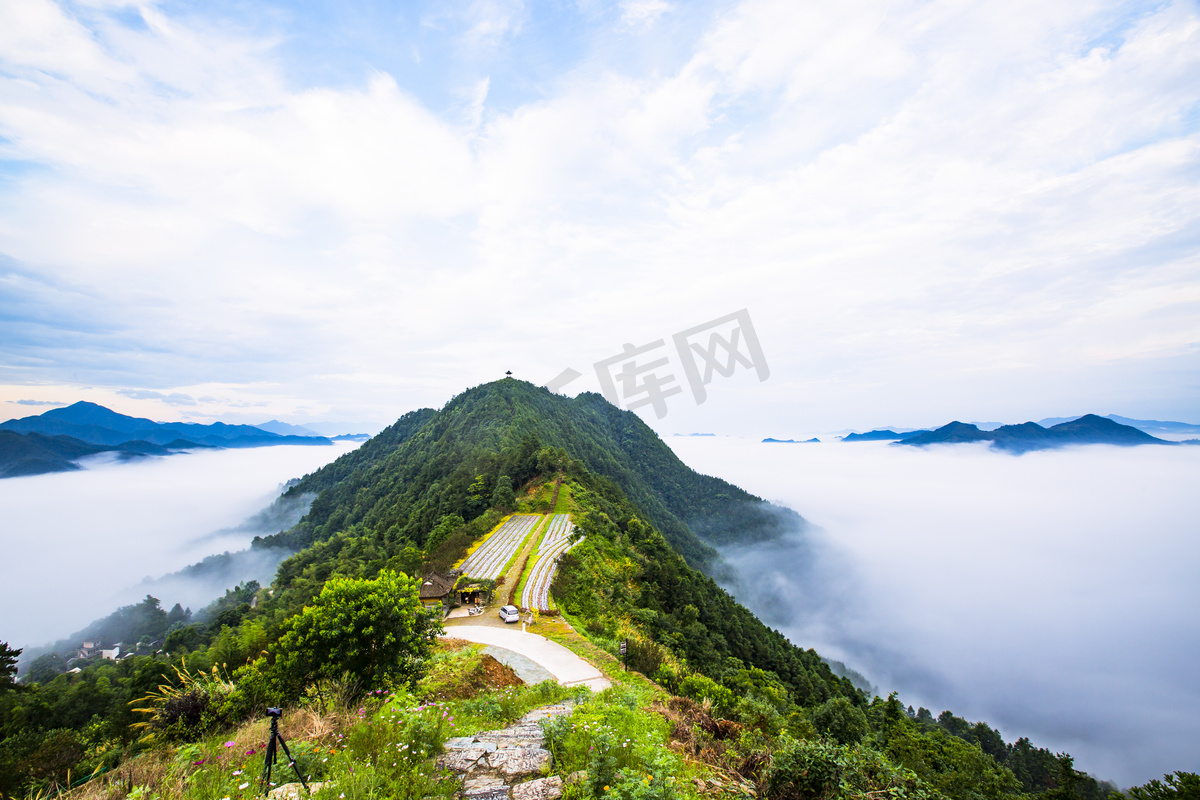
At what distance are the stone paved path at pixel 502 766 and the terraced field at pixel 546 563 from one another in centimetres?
2079

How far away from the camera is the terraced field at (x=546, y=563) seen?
1142 inches

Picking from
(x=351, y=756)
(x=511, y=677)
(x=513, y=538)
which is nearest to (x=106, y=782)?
(x=351, y=756)

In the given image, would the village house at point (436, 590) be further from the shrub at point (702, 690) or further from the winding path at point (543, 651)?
the shrub at point (702, 690)

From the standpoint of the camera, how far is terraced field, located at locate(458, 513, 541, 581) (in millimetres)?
34888

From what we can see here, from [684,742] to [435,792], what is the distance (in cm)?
493

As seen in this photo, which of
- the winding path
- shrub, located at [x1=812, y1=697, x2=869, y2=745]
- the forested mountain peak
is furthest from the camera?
the forested mountain peak

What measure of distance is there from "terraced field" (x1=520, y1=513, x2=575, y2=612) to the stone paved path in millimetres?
20788

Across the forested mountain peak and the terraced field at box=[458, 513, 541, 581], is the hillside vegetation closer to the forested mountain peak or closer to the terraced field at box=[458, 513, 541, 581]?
the terraced field at box=[458, 513, 541, 581]

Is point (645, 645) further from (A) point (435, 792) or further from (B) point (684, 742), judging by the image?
(A) point (435, 792)

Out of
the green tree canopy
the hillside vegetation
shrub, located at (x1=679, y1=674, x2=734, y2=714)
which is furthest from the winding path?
the green tree canopy

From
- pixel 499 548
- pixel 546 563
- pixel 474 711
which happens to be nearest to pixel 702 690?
pixel 474 711

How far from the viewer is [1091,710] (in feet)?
425

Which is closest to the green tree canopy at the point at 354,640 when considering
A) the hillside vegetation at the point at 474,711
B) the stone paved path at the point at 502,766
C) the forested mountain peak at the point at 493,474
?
the hillside vegetation at the point at 474,711

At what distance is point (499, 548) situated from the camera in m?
40.8
